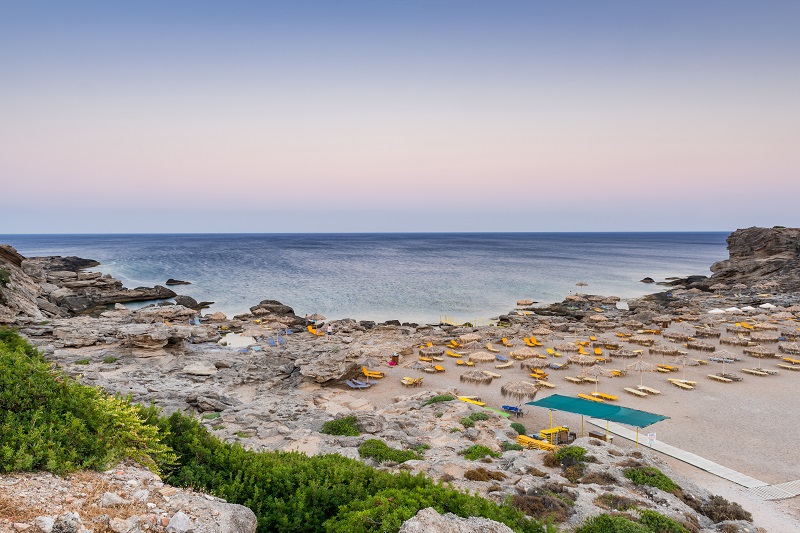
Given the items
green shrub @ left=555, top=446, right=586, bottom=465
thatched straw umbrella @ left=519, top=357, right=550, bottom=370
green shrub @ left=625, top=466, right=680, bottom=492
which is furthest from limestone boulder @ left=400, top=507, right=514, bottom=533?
thatched straw umbrella @ left=519, top=357, right=550, bottom=370

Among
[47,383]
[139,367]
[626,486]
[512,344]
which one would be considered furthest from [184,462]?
[512,344]

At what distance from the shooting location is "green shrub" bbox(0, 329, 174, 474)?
17.7ft

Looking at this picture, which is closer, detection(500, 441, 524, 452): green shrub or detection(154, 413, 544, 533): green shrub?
detection(154, 413, 544, 533): green shrub

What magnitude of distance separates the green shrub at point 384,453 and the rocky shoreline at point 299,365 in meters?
0.36

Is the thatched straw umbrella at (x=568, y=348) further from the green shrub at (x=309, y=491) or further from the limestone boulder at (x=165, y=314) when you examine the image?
the limestone boulder at (x=165, y=314)

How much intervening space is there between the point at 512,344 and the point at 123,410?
3064 cm

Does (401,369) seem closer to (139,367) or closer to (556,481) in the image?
(139,367)

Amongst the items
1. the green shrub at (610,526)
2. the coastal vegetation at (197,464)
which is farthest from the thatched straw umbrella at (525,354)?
the coastal vegetation at (197,464)

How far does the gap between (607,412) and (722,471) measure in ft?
11.9

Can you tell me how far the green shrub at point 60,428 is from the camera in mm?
5402

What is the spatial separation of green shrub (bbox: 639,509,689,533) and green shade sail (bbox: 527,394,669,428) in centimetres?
611

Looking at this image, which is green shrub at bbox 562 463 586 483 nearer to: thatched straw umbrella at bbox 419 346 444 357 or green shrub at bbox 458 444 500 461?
green shrub at bbox 458 444 500 461

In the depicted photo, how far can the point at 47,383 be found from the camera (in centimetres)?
663

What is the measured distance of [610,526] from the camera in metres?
8.21
